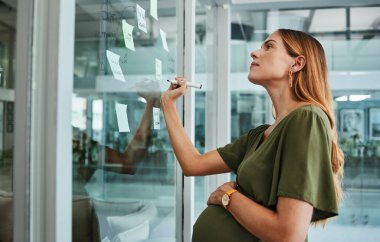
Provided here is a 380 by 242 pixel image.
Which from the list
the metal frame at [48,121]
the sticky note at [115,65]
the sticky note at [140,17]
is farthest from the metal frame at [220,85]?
the metal frame at [48,121]

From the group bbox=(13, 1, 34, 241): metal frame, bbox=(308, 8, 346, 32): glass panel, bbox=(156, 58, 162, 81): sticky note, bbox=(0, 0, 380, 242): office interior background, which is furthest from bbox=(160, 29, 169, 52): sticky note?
bbox=(308, 8, 346, 32): glass panel

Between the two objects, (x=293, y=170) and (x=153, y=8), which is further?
(x=153, y=8)

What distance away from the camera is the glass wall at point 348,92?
299cm

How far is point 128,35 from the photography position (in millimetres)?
1580

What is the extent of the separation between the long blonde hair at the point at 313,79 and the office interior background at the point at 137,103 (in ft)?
2.04

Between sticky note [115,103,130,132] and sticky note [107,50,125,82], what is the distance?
11cm

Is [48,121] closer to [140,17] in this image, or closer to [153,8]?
[140,17]

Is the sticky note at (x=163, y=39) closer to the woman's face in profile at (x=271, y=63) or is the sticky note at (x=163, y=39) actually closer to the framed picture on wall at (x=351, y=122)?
the woman's face in profile at (x=271, y=63)

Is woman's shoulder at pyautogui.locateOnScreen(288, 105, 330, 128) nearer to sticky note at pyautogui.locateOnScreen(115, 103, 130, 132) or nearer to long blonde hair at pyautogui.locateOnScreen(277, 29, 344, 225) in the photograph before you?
long blonde hair at pyautogui.locateOnScreen(277, 29, 344, 225)

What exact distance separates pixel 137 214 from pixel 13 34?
1.17 metres

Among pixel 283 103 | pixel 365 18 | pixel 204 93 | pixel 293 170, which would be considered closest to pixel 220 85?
pixel 204 93

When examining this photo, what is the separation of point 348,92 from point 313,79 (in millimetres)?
1841

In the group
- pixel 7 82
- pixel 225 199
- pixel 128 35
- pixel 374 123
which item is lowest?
pixel 225 199

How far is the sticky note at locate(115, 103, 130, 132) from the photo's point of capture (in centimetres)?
153
